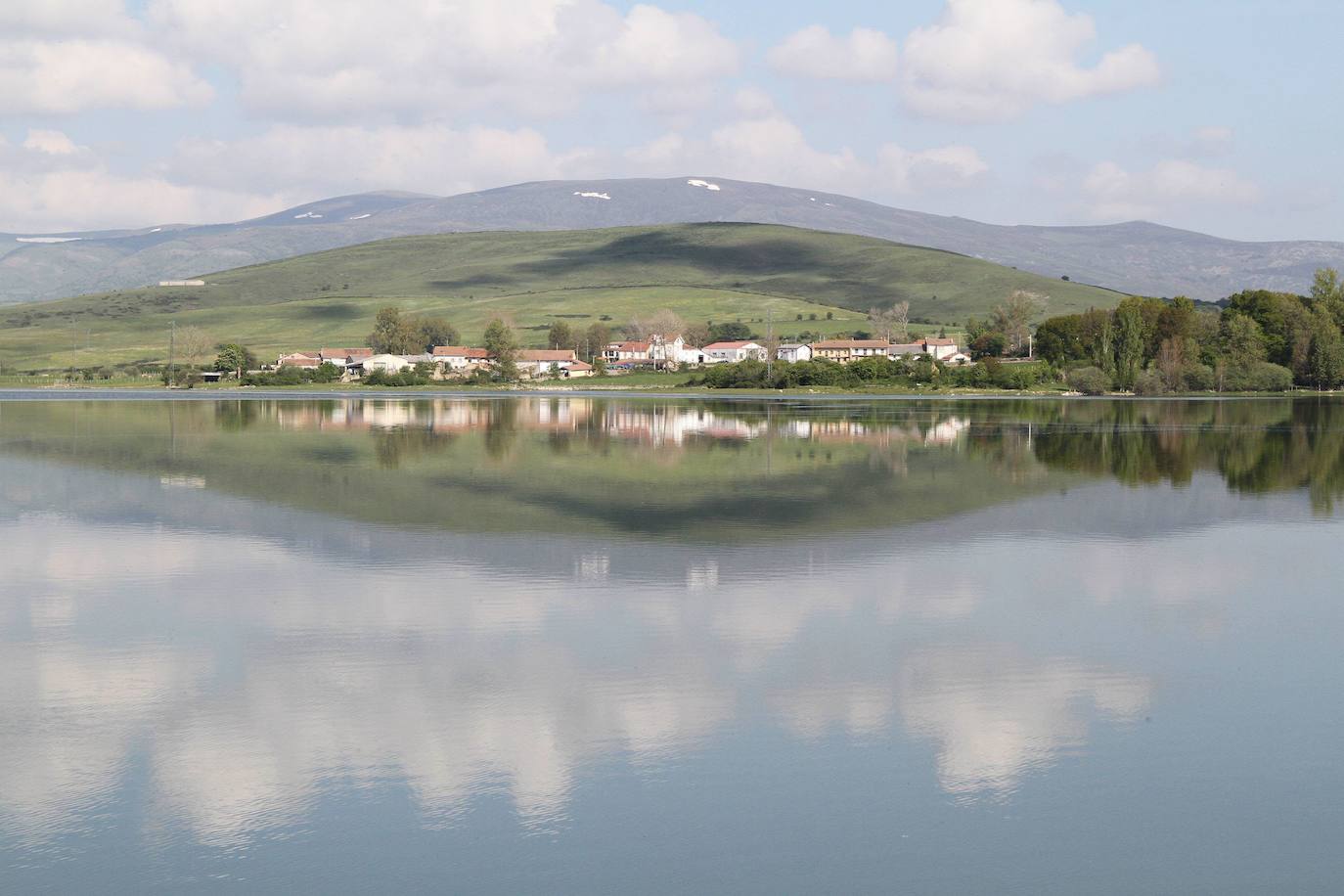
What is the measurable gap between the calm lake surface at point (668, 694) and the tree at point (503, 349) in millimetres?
131995

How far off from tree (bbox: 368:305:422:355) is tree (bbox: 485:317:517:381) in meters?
29.3

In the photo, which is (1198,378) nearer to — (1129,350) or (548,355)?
(1129,350)

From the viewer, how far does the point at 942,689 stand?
13148 millimetres

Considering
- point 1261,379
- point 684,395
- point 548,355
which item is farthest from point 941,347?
point 684,395

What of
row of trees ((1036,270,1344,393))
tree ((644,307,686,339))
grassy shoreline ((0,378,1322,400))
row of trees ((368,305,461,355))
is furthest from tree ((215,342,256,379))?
row of trees ((1036,270,1344,393))

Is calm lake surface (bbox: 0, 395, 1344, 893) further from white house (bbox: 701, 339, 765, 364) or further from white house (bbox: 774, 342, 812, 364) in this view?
white house (bbox: 701, 339, 765, 364)

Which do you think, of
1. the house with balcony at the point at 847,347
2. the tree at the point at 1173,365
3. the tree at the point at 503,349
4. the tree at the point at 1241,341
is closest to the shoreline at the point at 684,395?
the tree at the point at 1173,365

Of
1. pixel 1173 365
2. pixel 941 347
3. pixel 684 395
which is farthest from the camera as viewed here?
pixel 941 347

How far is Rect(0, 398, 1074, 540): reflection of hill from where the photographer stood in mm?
26812

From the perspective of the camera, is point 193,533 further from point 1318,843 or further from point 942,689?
point 1318,843

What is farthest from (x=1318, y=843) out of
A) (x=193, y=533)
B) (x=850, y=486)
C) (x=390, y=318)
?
(x=390, y=318)

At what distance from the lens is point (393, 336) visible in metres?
193

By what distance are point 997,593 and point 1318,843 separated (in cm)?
888

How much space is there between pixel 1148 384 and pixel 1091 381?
511 centimetres
